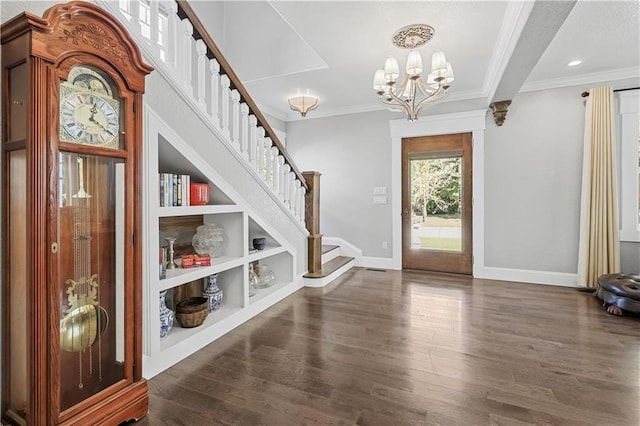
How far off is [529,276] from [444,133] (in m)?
2.36

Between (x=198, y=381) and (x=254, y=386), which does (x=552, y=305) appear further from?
(x=198, y=381)

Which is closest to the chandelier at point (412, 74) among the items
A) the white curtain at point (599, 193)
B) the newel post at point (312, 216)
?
the newel post at point (312, 216)

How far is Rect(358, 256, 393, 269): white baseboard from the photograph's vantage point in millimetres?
5008

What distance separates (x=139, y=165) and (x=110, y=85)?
40cm

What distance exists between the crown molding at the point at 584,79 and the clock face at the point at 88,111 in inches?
186

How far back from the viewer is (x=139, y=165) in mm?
1583

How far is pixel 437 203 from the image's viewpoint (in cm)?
471

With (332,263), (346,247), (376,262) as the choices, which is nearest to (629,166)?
(376,262)

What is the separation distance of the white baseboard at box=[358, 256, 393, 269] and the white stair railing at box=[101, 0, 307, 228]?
5.55 feet

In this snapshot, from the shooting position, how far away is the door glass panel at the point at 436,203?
4.62 metres

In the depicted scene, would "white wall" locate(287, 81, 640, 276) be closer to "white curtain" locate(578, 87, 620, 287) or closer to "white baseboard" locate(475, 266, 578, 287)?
"white baseboard" locate(475, 266, 578, 287)

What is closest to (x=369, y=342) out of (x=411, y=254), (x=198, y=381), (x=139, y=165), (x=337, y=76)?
(x=198, y=381)

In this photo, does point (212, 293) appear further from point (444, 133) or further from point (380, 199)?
point (444, 133)

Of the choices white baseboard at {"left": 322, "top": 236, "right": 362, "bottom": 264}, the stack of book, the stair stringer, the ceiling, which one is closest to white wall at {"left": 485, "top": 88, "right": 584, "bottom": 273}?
the ceiling
